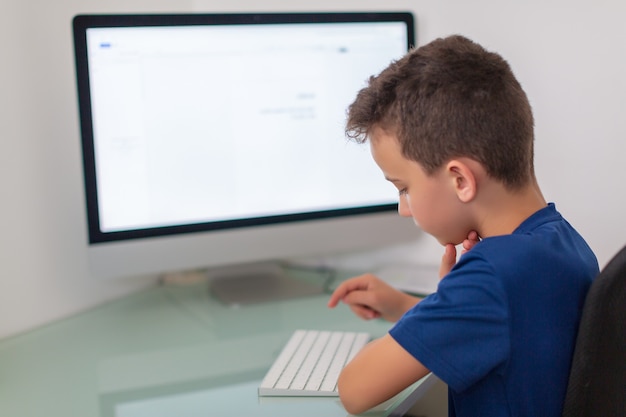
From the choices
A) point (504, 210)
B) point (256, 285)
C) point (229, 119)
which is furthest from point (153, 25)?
point (504, 210)

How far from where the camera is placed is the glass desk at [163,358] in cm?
91

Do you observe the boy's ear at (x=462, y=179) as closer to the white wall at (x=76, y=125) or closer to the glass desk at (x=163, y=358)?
the glass desk at (x=163, y=358)

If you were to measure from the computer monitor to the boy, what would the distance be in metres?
0.41

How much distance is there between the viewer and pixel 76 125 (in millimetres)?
1288

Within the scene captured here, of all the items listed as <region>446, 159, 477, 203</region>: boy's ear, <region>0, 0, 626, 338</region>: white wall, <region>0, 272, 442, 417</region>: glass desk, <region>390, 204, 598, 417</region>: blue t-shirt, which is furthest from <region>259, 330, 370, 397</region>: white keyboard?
<region>0, 0, 626, 338</region>: white wall

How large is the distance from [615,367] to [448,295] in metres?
0.18

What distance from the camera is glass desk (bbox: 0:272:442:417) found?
0.91m

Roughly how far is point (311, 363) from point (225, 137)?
44 centimetres

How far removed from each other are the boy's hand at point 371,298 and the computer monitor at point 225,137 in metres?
0.23

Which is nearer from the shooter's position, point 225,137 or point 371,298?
point 371,298

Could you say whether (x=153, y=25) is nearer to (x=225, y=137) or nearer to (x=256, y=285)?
(x=225, y=137)

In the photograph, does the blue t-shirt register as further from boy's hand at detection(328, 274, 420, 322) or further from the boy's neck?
boy's hand at detection(328, 274, 420, 322)

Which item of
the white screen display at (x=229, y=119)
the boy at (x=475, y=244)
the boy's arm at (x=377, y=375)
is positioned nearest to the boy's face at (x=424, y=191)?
the boy at (x=475, y=244)

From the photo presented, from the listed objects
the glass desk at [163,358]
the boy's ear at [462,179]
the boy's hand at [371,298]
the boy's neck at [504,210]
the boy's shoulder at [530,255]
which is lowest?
the glass desk at [163,358]
